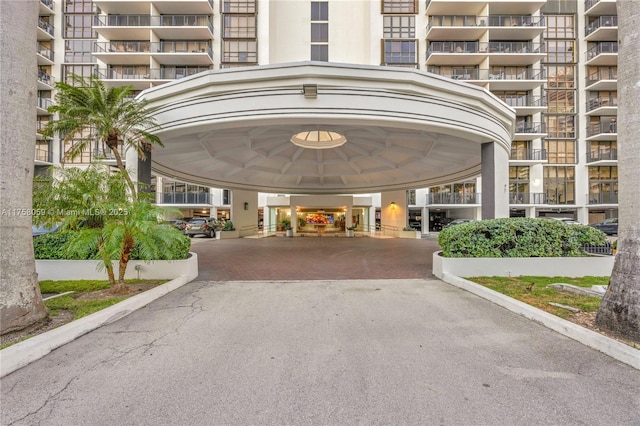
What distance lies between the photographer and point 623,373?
9.88 feet

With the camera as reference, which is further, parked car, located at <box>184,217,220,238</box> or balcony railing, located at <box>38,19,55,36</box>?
balcony railing, located at <box>38,19,55,36</box>

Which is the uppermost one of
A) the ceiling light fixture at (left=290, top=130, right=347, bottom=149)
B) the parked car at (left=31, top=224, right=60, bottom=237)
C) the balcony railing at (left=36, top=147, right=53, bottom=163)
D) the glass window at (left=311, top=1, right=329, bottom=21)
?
the glass window at (left=311, top=1, right=329, bottom=21)

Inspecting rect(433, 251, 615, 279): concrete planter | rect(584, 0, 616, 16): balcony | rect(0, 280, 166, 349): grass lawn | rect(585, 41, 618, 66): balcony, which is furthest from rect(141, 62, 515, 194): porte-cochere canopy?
rect(584, 0, 616, 16): balcony

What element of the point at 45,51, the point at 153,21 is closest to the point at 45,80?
the point at 45,51

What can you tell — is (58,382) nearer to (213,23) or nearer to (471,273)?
(471,273)

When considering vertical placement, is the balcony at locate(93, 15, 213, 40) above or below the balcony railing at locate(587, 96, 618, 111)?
above

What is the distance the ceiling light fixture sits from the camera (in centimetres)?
1365

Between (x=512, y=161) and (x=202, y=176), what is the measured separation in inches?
1225

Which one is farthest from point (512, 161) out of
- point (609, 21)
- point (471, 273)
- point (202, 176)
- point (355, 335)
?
point (355, 335)

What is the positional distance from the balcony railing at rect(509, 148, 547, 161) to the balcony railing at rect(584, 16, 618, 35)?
1451cm

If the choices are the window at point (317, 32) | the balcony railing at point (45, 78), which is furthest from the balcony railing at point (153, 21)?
the window at point (317, 32)

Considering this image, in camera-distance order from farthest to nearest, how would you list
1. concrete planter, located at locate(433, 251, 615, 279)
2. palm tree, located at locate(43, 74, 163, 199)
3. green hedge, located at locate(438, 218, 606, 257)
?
palm tree, located at locate(43, 74, 163, 199)
green hedge, located at locate(438, 218, 606, 257)
concrete planter, located at locate(433, 251, 615, 279)

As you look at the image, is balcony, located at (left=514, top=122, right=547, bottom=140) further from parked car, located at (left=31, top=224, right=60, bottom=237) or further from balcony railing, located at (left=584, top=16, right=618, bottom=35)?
parked car, located at (left=31, top=224, right=60, bottom=237)

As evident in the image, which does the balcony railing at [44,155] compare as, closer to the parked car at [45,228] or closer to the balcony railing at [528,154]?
the parked car at [45,228]
